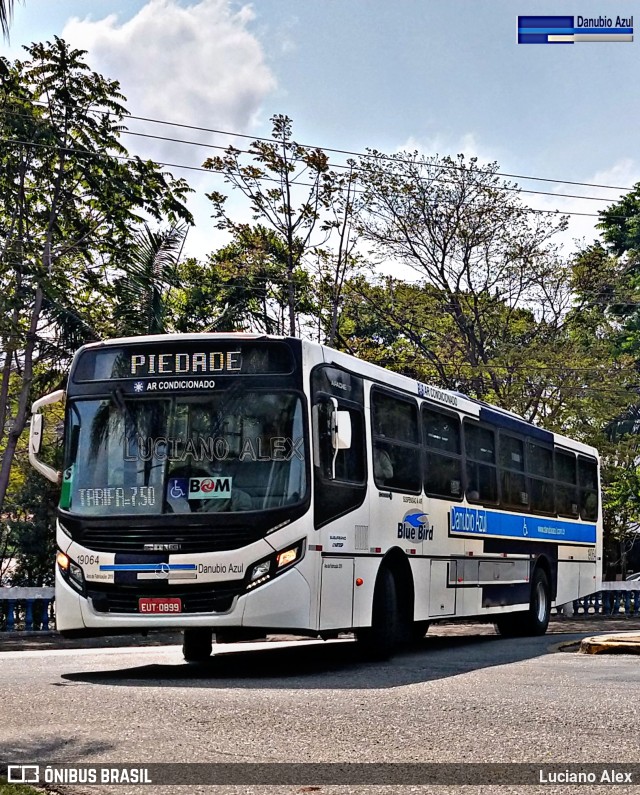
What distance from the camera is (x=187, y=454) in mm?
12586

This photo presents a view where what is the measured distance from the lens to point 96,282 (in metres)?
31.3

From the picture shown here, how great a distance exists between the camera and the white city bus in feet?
40.3

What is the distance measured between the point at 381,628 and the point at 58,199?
1954 centimetres

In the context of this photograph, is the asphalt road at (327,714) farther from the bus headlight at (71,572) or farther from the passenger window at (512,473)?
the passenger window at (512,473)

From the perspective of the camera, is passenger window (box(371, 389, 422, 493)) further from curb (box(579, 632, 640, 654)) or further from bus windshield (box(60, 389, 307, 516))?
curb (box(579, 632, 640, 654))

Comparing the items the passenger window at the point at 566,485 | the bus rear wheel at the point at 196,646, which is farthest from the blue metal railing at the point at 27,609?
the bus rear wheel at the point at 196,646

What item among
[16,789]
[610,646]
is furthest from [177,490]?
[610,646]

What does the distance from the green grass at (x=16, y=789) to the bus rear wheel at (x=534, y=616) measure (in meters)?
14.9

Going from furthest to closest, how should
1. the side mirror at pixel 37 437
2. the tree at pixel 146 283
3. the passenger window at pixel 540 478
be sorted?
1. the tree at pixel 146 283
2. the passenger window at pixel 540 478
3. the side mirror at pixel 37 437

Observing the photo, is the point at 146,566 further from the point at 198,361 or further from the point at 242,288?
the point at 242,288

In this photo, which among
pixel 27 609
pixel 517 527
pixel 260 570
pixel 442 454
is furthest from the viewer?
pixel 27 609

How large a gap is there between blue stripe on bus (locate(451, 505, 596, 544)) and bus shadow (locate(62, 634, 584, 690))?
5.32 feet

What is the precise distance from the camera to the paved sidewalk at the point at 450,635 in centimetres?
1628

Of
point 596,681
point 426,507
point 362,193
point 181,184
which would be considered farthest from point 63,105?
point 596,681
